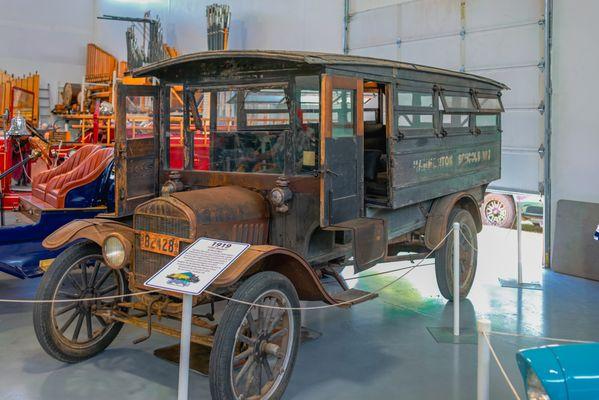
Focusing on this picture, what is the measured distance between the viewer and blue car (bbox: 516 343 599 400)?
6.34 feet

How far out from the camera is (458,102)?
5.47 metres

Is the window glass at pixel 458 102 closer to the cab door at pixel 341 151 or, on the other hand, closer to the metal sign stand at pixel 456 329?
the metal sign stand at pixel 456 329

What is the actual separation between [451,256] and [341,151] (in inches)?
86.0

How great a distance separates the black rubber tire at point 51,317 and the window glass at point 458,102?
312 centimetres

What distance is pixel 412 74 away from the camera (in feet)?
15.2

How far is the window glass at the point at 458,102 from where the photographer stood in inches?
206

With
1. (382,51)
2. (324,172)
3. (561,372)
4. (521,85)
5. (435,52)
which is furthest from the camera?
(382,51)

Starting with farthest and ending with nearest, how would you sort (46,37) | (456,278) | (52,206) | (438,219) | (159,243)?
(46,37), (52,206), (438,219), (456,278), (159,243)

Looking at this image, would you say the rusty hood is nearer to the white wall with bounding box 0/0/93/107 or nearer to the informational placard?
the informational placard

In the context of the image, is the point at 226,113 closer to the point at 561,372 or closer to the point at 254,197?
the point at 254,197

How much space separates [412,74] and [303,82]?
1.20m

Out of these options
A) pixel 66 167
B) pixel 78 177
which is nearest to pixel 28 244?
pixel 78 177

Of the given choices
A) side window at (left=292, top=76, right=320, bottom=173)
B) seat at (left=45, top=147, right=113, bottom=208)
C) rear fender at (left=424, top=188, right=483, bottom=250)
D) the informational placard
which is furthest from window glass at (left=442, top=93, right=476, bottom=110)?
seat at (left=45, top=147, right=113, bottom=208)

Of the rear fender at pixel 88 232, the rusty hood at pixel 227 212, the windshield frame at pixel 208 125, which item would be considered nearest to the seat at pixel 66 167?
the windshield frame at pixel 208 125
